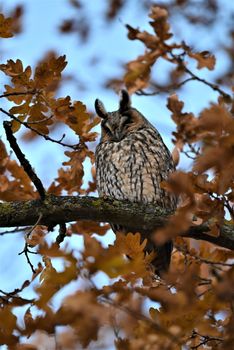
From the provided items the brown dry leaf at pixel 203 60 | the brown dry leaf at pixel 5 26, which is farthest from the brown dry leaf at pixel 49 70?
the brown dry leaf at pixel 203 60

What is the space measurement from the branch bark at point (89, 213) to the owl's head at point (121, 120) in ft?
5.52

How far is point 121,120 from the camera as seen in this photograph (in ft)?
16.5

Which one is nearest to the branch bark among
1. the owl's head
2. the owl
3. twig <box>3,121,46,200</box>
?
twig <box>3,121,46,200</box>

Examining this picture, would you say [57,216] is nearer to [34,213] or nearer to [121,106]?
[34,213]

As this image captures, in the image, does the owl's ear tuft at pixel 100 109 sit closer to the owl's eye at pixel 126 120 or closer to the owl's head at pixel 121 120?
the owl's head at pixel 121 120

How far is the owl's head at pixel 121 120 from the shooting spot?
195 inches

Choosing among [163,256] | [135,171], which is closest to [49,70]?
[135,171]

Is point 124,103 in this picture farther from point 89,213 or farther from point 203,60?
point 89,213

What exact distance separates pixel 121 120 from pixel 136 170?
652 millimetres

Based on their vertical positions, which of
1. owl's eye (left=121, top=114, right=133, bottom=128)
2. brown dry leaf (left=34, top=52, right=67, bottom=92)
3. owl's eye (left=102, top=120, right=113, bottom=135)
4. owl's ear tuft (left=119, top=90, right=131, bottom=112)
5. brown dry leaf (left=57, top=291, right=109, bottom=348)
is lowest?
brown dry leaf (left=57, top=291, right=109, bottom=348)

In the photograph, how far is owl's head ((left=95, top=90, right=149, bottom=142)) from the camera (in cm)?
494

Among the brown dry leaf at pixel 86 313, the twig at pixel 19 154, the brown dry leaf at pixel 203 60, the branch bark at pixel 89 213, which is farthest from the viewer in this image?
the brown dry leaf at pixel 203 60

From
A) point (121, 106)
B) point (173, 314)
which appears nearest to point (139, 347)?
point (173, 314)

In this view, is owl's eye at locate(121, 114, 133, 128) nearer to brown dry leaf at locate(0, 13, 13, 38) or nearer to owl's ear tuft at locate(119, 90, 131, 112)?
owl's ear tuft at locate(119, 90, 131, 112)
